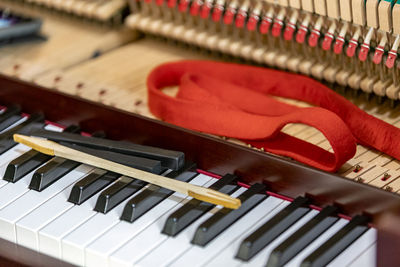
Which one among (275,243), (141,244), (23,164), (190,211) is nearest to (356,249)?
(275,243)

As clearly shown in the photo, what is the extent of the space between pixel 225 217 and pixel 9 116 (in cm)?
94

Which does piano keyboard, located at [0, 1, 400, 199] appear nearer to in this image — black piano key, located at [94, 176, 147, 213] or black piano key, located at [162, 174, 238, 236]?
black piano key, located at [162, 174, 238, 236]

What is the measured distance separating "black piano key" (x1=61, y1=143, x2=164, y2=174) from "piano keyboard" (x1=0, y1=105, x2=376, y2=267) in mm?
46

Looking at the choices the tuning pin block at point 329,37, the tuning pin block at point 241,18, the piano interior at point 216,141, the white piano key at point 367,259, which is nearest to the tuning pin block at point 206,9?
the piano interior at point 216,141

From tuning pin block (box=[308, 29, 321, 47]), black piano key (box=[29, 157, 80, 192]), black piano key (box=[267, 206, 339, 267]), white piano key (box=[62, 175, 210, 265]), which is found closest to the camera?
black piano key (box=[267, 206, 339, 267])

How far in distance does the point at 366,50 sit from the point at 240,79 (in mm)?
514

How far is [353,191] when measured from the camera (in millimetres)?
2021

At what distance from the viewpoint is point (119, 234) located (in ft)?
6.67

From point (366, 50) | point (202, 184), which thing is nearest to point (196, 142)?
point (202, 184)

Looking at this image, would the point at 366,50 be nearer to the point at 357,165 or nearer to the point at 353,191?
the point at 357,165

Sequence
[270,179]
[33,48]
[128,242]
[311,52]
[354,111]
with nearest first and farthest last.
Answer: [128,242], [270,179], [354,111], [311,52], [33,48]

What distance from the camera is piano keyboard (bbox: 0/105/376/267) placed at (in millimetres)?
1943

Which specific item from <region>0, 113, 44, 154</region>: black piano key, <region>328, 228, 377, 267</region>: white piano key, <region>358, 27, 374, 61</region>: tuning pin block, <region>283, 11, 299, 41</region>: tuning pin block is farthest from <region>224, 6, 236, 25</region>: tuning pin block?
<region>328, 228, 377, 267</region>: white piano key

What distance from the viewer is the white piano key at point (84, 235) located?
6.60 ft
